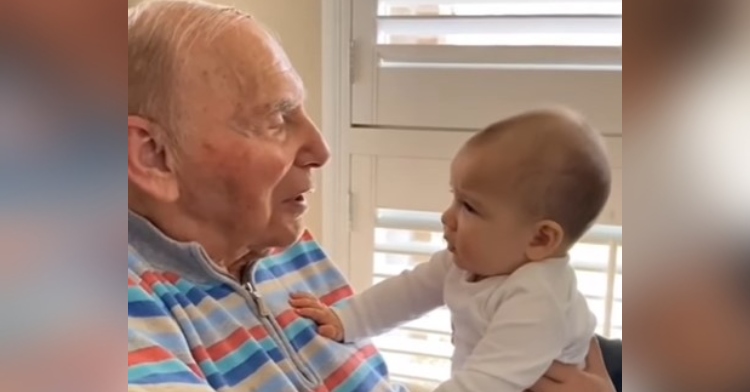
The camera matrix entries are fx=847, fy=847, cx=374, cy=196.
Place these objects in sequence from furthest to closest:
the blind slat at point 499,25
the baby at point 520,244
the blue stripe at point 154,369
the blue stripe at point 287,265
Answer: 1. the blind slat at point 499,25
2. the blue stripe at point 287,265
3. the baby at point 520,244
4. the blue stripe at point 154,369

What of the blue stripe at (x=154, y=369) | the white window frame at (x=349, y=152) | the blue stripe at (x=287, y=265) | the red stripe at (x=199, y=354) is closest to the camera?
the blue stripe at (x=154, y=369)

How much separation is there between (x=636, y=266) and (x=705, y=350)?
0.03 meters

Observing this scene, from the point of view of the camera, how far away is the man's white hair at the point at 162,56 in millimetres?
818

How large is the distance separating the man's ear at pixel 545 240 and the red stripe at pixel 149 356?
416 millimetres

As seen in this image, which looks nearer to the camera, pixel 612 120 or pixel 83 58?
pixel 83 58

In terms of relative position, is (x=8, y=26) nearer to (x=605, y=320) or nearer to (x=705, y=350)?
(x=705, y=350)

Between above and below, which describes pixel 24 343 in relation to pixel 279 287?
above

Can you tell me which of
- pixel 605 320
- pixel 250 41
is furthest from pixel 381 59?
pixel 250 41

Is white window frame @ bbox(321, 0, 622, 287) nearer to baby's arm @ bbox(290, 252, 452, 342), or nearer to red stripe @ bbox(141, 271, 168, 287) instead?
baby's arm @ bbox(290, 252, 452, 342)

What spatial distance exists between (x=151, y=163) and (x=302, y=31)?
35.1 inches

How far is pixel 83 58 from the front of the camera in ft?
0.73

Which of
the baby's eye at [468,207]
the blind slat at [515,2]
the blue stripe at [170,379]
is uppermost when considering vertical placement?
the blind slat at [515,2]

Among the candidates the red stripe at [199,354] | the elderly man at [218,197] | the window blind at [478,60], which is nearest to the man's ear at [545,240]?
the elderly man at [218,197]

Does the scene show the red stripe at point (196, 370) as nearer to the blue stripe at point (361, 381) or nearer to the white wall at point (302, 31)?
the blue stripe at point (361, 381)
